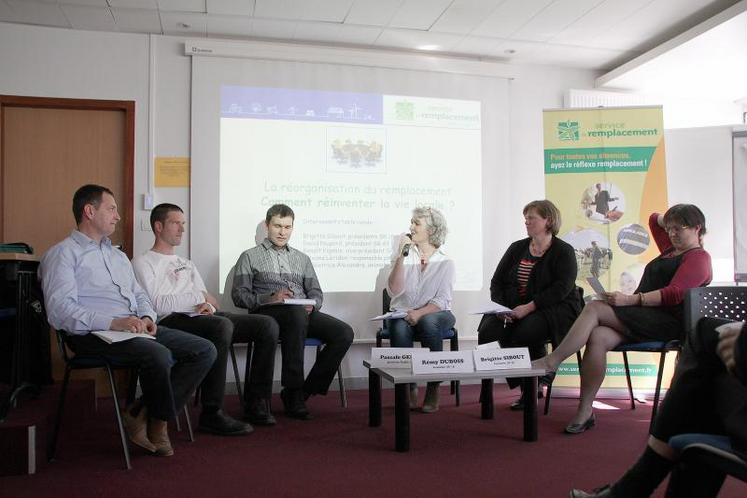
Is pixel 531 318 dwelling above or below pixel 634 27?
below

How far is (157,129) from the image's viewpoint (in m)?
4.34

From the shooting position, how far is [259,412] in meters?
3.22

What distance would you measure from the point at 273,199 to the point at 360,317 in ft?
3.48

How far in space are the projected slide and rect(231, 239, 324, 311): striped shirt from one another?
0.53 metres

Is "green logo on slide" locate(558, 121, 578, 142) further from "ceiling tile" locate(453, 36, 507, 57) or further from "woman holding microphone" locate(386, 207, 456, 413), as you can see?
"woman holding microphone" locate(386, 207, 456, 413)

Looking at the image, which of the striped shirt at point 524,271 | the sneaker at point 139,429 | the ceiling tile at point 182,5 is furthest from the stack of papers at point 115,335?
the ceiling tile at point 182,5

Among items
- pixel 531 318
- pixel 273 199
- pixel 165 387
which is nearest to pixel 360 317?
pixel 273 199

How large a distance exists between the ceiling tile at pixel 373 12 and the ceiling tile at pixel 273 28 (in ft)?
1.37

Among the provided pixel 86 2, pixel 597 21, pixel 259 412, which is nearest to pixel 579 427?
pixel 259 412

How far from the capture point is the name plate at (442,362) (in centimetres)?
275

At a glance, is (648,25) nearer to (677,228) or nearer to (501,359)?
(677,228)

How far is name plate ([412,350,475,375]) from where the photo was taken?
9.01 ft

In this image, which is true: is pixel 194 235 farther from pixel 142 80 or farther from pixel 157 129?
pixel 142 80

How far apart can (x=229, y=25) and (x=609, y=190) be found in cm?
286
